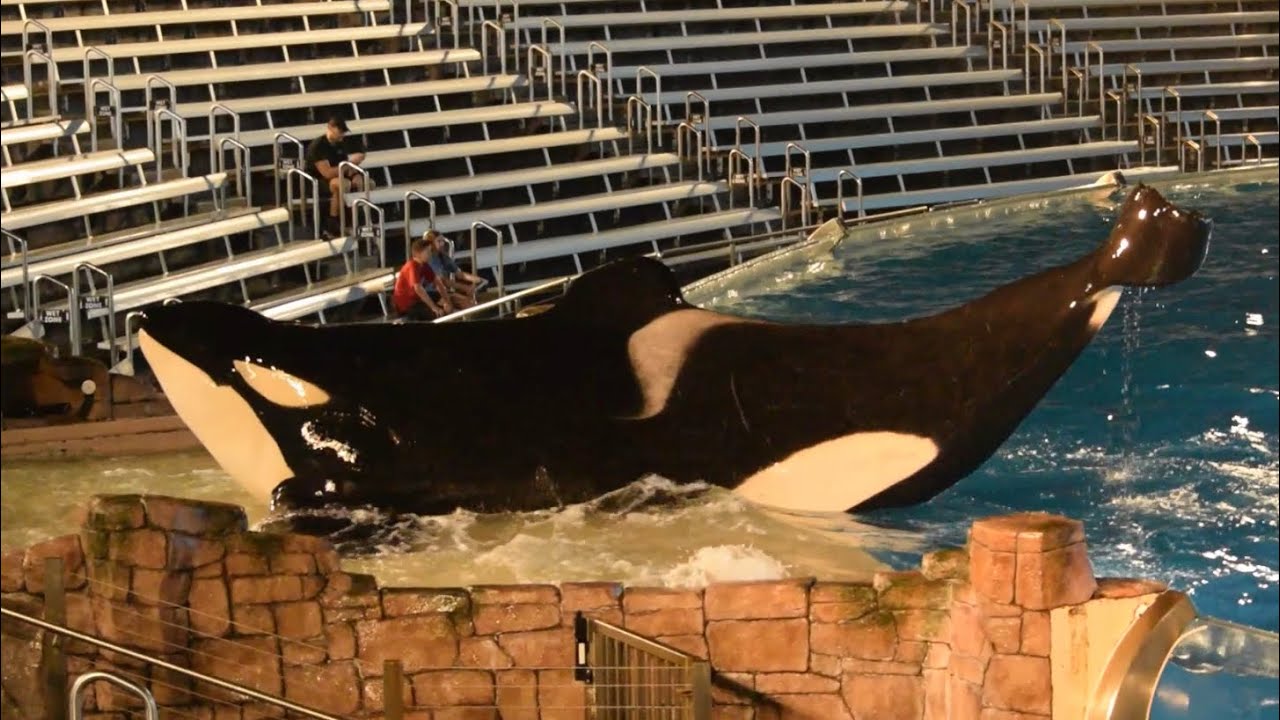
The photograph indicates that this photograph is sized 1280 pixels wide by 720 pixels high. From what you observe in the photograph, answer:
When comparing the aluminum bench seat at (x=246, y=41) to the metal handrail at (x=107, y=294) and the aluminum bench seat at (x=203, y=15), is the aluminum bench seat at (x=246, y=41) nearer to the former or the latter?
the aluminum bench seat at (x=203, y=15)

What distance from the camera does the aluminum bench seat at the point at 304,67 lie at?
6.64 m

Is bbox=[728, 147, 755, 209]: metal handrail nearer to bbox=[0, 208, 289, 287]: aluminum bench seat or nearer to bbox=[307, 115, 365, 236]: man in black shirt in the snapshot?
bbox=[307, 115, 365, 236]: man in black shirt

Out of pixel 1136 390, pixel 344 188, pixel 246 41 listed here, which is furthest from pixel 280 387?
pixel 1136 390

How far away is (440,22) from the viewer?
667 cm

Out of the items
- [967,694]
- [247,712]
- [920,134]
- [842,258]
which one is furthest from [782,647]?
[920,134]

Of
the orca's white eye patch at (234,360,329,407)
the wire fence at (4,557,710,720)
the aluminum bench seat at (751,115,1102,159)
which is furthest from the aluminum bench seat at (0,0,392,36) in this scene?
the wire fence at (4,557,710,720)

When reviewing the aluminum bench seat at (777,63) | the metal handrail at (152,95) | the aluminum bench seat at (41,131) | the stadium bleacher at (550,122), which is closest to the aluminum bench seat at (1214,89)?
the stadium bleacher at (550,122)

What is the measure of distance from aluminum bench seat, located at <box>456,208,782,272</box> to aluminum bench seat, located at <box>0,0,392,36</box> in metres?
0.92

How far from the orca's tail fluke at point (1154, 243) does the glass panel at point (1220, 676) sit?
1.08 metres

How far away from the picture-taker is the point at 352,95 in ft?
21.7

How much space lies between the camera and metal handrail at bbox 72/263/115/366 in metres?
6.37

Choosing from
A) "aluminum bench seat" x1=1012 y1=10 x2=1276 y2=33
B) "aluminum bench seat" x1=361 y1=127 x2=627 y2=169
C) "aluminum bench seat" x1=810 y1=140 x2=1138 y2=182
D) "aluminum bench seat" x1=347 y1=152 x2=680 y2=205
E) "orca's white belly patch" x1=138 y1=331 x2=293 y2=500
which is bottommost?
"orca's white belly patch" x1=138 y1=331 x2=293 y2=500

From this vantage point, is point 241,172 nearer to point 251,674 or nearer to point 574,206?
point 574,206

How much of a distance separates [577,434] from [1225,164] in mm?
2284
